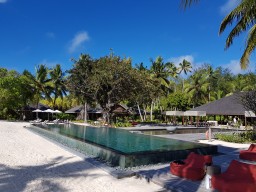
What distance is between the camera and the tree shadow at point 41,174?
7320 millimetres

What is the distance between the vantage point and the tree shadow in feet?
24.0

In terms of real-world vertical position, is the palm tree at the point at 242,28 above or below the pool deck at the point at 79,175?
above

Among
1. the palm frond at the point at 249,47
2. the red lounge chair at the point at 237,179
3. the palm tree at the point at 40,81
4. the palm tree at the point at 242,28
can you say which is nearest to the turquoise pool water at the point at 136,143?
the palm frond at the point at 249,47

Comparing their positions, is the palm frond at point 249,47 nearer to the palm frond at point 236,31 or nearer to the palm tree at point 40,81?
the palm frond at point 236,31

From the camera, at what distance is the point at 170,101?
40938mm

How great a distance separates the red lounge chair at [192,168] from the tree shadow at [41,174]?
8.49 feet

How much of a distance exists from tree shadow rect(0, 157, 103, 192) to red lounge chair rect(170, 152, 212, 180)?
2589 mm

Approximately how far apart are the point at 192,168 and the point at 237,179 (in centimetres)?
173

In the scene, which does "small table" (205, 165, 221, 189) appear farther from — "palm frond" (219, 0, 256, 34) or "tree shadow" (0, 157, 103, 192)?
"palm frond" (219, 0, 256, 34)

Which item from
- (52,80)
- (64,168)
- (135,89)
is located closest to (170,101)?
(135,89)

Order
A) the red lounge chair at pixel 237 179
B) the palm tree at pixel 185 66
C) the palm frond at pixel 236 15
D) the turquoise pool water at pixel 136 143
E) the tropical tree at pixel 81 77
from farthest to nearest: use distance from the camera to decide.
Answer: the palm tree at pixel 185 66
the tropical tree at pixel 81 77
the turquoise pool water at pixel 136 143
the palm frond at pixel 236 15
the red lounge chair at pixel 237 179

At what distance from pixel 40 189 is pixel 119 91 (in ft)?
83.2

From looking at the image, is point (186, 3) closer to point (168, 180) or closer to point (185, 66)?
point (168, 180)

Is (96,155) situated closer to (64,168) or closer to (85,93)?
(64,168)
